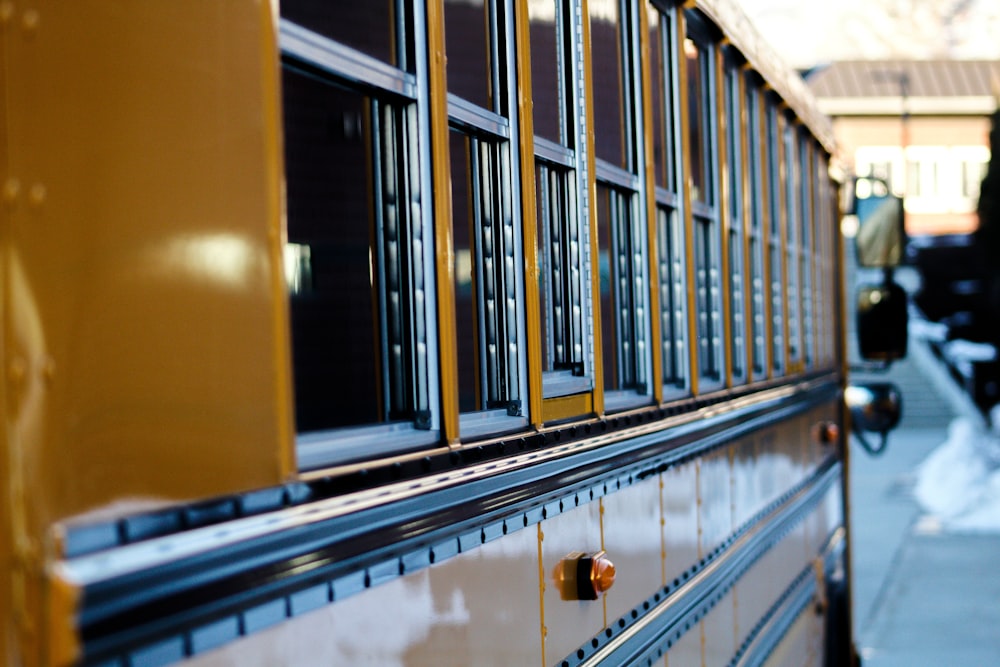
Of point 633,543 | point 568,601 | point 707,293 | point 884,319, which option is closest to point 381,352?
point 568,601

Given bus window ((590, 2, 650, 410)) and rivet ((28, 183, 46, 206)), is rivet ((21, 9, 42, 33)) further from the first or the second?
bus window ((590, 2, 650, 410))

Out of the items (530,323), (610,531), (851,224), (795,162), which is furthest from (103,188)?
(851,224)

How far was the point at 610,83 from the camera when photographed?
2809 millimetres

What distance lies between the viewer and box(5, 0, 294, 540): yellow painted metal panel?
0.98 m

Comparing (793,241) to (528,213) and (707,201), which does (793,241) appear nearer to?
(707,201)

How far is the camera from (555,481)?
2055 mm

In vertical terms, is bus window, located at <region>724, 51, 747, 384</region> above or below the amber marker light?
above

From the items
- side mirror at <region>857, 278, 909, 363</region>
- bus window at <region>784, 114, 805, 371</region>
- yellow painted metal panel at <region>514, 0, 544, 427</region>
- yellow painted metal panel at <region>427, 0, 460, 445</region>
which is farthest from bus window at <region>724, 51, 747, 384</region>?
side mirror at <region>857, 278, 909, 363</region>

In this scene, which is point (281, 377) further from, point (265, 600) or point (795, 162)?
point (795, 162)

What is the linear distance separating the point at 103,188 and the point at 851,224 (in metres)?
32.6

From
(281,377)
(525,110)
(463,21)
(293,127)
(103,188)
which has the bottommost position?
(281,377)

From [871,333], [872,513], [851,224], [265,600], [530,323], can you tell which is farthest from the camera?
[851,224]

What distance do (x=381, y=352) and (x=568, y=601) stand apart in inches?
25.1

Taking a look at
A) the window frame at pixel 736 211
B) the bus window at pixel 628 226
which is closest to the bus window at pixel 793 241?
the window frame at pixel 736 211
